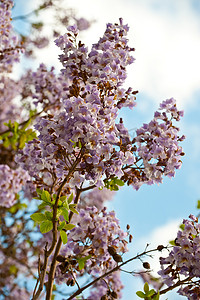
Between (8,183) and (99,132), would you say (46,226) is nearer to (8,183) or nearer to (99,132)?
(99,132)

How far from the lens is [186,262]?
2.39 meters

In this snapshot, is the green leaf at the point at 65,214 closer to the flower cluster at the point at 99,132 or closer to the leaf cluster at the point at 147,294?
the flower cluster at the point at 99,132

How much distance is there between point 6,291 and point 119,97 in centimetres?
555

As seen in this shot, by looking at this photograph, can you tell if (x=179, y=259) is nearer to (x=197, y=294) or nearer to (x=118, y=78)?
(x=197, y=294)

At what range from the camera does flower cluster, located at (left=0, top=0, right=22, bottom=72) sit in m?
4.78

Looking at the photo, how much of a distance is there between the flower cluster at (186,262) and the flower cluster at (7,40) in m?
3.55

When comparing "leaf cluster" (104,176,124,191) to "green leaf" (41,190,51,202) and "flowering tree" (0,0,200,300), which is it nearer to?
"flowering tree" (0,0,200,300)

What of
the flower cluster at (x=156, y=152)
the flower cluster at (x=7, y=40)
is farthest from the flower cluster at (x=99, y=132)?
the flower cluster at (x=7, y=40)

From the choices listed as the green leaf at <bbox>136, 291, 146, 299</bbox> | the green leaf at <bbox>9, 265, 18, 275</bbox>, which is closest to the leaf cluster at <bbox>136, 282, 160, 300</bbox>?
the green leaf at <bbox>136, 291, 146, 299</bbox>

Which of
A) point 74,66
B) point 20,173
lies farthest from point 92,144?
point 20,173

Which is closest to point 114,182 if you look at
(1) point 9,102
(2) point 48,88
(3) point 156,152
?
(3) point 156,152

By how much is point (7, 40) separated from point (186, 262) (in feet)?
12.6

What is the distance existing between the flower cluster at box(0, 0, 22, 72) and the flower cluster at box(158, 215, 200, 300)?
3.55 meters

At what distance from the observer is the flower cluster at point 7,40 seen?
478cm
